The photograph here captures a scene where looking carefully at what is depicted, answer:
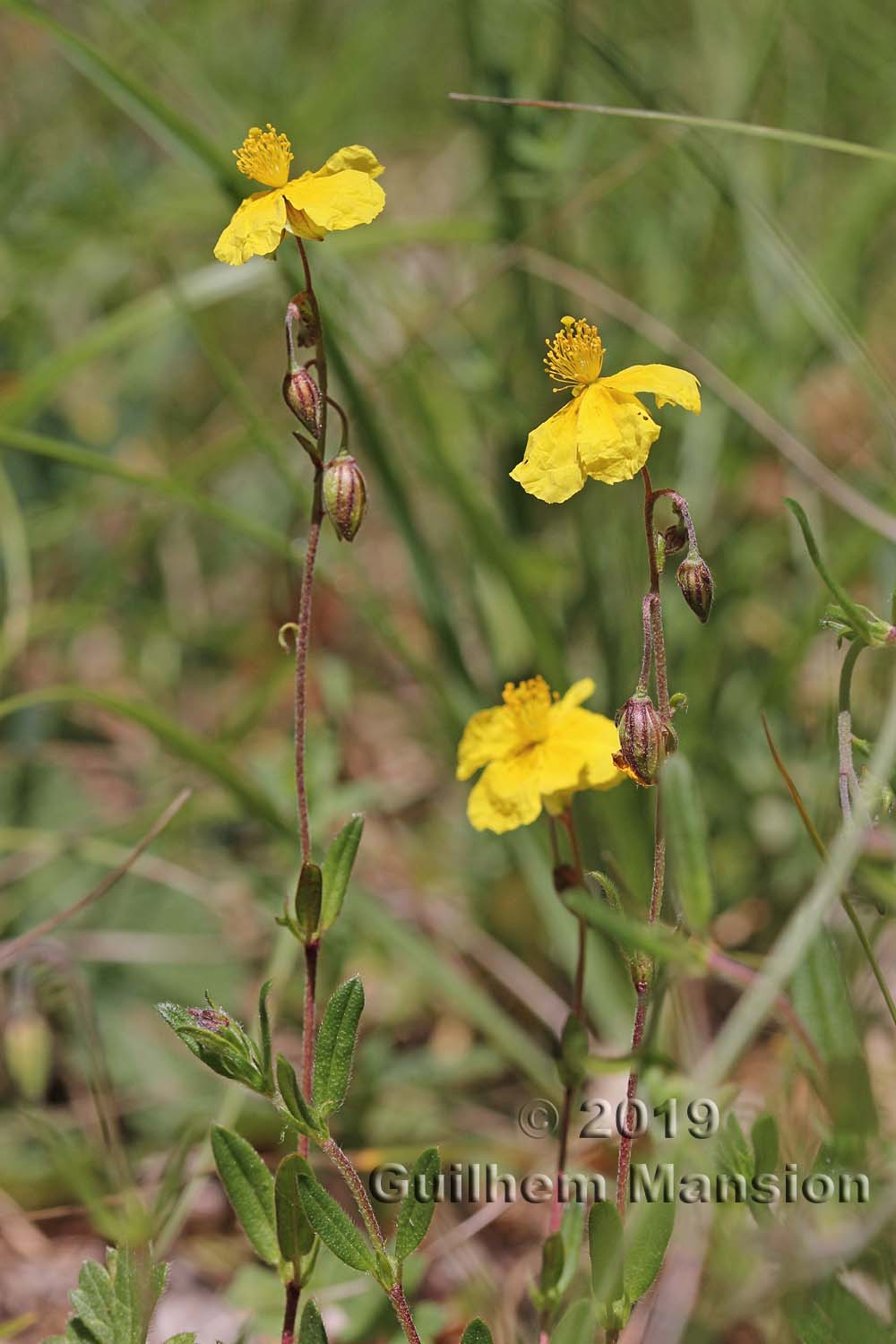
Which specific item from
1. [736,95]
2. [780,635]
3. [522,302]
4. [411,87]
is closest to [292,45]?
[411,87]

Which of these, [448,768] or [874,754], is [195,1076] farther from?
[874,754]

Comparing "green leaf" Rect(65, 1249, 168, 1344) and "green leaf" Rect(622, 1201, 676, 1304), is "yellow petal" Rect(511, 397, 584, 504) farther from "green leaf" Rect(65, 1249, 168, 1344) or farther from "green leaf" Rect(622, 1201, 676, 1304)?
"green leaf" Rect(65, 1249, 168, 1344)

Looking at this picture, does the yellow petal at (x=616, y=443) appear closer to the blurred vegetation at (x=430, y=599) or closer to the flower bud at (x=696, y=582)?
the flower bud at (x=696, y=582)

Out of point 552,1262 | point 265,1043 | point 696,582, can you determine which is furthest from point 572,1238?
point 696,582

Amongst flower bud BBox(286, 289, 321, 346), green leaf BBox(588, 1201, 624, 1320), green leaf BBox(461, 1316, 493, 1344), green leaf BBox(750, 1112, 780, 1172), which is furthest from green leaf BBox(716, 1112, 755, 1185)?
flower bud BBox(286, 289, 321, 346)

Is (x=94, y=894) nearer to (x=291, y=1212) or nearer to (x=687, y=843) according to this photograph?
(x=291, y=1212)

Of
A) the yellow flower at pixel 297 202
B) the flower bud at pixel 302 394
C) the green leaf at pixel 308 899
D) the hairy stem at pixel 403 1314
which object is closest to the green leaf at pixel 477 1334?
the hairy stem at pixel 403 1314
